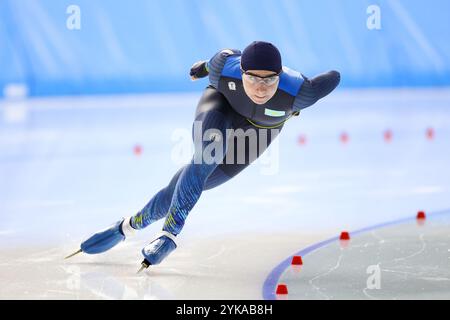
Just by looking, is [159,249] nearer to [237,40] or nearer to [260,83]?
[260,83]

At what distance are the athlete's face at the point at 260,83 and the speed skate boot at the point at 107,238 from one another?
3.36ft

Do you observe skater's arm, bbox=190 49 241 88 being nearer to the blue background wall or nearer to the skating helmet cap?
the skating helmet cap

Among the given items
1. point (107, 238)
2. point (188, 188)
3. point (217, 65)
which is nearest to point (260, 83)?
point (217, 65)

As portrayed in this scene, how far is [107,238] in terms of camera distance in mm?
4969

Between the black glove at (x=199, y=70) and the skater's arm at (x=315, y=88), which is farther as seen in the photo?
the black glove at (x=199, y=70)

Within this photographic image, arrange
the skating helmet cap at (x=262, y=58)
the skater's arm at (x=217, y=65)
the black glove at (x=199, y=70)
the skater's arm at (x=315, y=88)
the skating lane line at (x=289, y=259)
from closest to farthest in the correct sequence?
the skating lane line at (x=289, y=259), the skating helmet cap at (x=262, y=58), the skater's arm at (x=315, y=88), the skater's arm at (x=217, y=65), the black glove at (x=199, y=70)

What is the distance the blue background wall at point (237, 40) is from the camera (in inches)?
492

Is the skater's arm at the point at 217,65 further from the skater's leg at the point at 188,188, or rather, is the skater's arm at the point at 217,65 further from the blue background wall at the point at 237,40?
the blue background wall at the point at 237,40

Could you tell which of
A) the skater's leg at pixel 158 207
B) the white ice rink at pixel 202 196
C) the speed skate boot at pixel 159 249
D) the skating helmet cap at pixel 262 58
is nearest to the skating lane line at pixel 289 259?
the white ice rink at pixel 202 196

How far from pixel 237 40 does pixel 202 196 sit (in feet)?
21.0

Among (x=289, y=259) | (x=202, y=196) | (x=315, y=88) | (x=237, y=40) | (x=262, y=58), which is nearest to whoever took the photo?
(x=262, y=58)

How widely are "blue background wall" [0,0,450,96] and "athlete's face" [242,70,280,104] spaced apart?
8.04 meters
